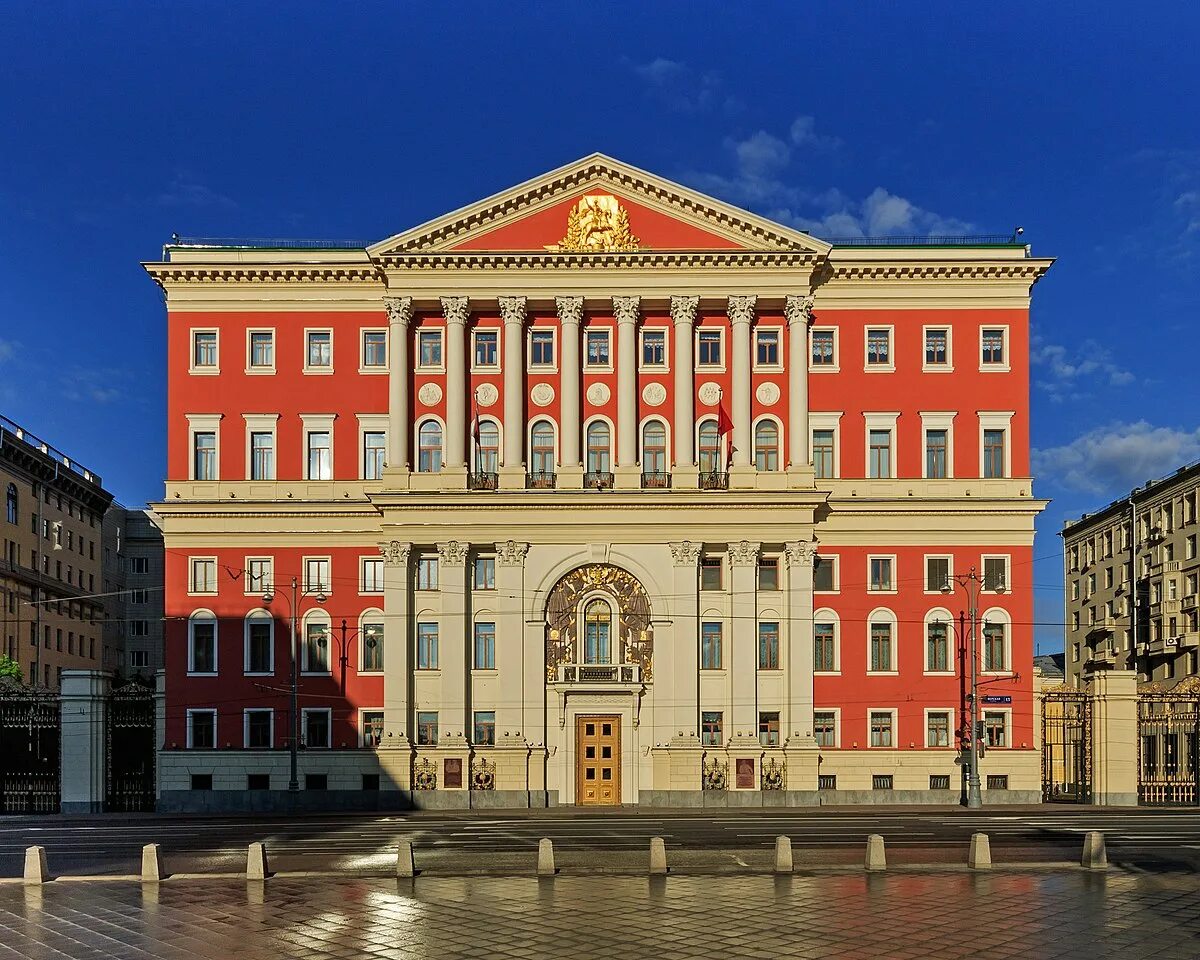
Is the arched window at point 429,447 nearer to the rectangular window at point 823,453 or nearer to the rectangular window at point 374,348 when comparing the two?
the rectangular window at point 374,348

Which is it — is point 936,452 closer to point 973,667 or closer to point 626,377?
point 973,667

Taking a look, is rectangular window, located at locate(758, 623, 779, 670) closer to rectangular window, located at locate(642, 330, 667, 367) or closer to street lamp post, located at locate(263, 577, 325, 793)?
rectangular window, located at locate(642, 330, 667, 367)

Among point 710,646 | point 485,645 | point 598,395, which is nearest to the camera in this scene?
point 710,646

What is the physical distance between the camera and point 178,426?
58781mm

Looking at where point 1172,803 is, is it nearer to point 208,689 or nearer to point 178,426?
point 208,689

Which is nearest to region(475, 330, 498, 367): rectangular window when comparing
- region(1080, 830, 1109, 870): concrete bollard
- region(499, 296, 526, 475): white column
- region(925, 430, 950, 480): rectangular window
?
region(499, 296, 526, 475): white column

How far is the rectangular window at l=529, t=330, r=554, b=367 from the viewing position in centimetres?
5872

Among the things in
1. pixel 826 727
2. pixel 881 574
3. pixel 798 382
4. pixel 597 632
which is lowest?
pixel 826 727

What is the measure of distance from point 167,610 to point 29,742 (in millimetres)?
8258

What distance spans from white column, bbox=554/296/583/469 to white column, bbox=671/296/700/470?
15.1ft

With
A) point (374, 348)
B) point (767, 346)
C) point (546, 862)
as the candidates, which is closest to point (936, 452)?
point (767, 346)

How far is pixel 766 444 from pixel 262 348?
24.8 meters

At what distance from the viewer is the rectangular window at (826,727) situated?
56312 mm

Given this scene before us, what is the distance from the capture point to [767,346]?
58.8 meters
